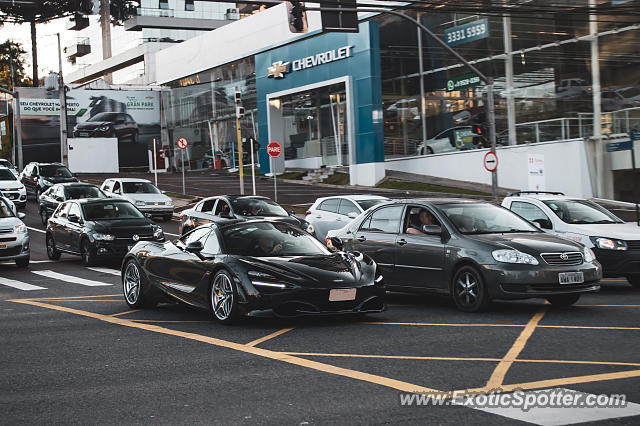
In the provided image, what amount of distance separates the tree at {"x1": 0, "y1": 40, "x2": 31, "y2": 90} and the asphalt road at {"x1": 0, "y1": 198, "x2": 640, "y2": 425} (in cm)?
9142

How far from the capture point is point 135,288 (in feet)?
40.8

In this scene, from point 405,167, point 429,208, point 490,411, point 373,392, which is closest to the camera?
point 490,411

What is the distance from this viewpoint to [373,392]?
655 centimetres

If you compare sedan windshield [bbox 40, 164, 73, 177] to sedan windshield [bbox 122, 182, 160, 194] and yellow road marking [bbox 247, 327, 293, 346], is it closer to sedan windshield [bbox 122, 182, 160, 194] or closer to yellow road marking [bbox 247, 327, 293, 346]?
sedan windshield [bbox 122, 182, 160, 194]

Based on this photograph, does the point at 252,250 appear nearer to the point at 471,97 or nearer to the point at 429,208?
the point at 429,208

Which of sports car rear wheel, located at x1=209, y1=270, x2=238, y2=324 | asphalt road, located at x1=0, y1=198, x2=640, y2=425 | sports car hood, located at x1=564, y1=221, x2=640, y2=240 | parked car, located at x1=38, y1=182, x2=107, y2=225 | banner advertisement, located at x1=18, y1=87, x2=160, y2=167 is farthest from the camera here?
banner advertisement, located at x1=18, y1=87, x2=160, y2=167

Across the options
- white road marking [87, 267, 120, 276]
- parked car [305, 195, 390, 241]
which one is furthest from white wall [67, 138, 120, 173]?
white road marking [87, 267, 120, 276]

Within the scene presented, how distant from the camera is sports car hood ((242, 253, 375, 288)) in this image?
393 inches

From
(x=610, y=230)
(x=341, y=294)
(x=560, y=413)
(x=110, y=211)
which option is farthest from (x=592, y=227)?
(x=110, y=211)

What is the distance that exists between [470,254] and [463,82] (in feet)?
105

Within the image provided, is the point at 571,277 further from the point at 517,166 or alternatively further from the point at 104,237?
the point at 517,166

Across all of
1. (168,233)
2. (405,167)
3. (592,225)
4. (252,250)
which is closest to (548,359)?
(252,250)

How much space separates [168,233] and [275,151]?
670 cm

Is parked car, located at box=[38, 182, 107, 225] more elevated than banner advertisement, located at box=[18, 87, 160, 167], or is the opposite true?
banner advertisement, located at box=[18, 87, 160, 167]
